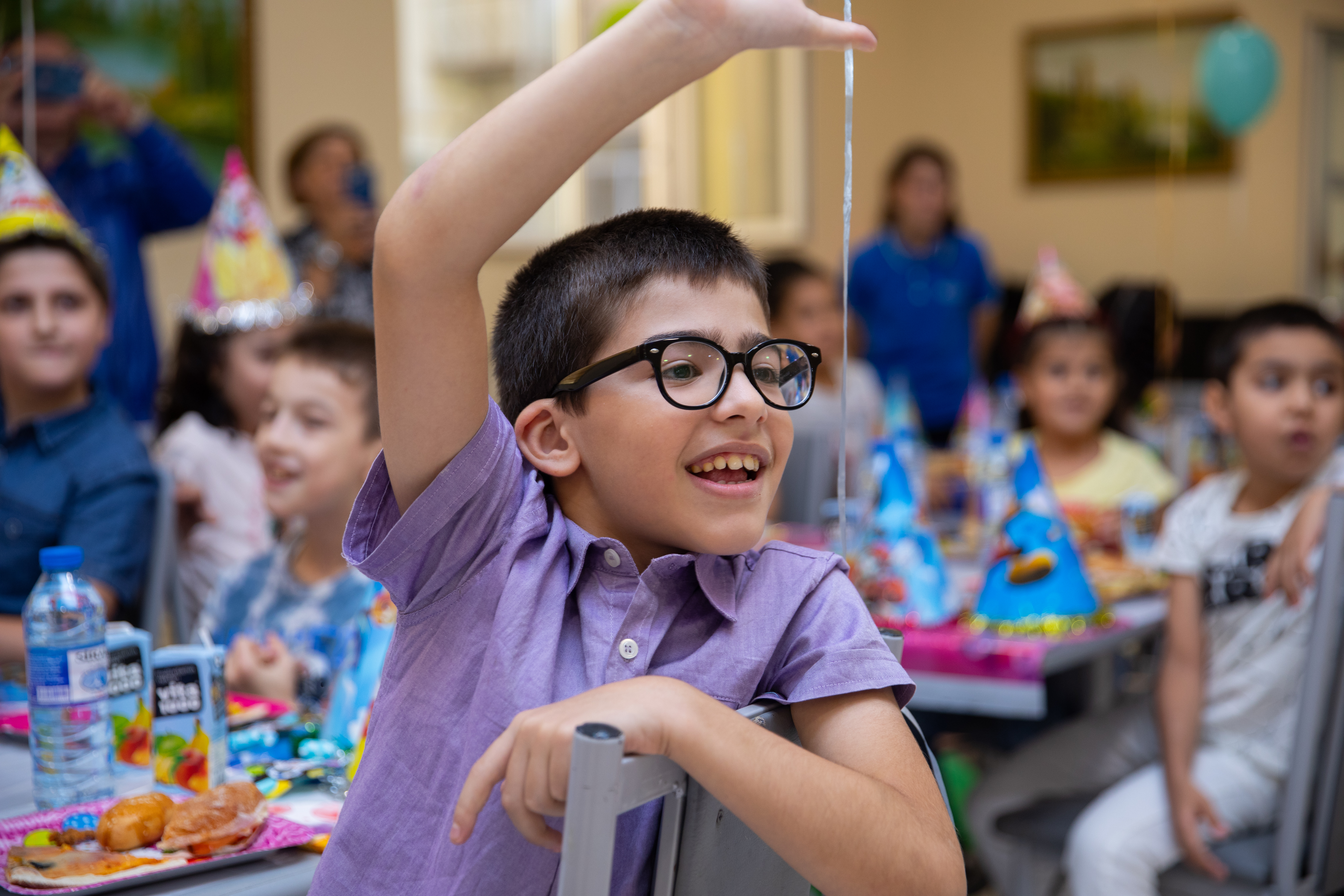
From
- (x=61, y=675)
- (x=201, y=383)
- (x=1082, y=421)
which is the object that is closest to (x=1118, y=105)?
(x=1082, y=421)

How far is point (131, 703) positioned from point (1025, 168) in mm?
6668

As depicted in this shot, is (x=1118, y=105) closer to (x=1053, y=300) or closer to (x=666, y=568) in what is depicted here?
(x=1053, y=300)

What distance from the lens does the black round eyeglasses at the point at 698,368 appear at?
0.84 m

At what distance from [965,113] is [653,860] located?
22.8 feet

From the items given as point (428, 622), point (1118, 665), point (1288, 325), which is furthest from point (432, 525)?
A: point (1118, 665)

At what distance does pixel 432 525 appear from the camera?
2.68ft

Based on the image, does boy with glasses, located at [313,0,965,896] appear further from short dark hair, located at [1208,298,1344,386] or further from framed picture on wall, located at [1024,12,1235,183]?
framed picture on wall, located at [1024,12,1235,183]

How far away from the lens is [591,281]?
90cm

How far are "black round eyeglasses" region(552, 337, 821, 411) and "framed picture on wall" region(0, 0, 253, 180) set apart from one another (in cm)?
345

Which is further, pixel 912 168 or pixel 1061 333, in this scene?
pixel 912 168

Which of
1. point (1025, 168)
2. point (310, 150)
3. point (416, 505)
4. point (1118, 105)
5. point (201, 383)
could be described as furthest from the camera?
point (1025, 168)

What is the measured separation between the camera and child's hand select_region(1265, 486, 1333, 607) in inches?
62.7

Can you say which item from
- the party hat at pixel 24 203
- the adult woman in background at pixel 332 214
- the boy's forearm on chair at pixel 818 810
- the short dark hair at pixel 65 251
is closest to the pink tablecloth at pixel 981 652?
the boy's forearm on chair at pixel 818 810

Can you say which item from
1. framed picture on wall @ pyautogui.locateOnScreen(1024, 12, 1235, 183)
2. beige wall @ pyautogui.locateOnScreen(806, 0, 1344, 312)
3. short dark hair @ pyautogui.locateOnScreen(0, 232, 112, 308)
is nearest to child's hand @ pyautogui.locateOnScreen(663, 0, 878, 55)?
short dark hair @ pyautogui.locateOnScreen(0, 232, 112, 308)
